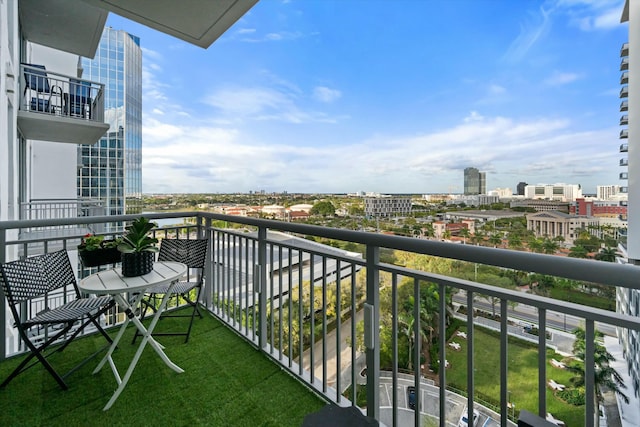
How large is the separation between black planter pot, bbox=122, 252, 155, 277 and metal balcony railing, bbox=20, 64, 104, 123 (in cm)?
639

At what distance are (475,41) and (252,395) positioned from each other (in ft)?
95.1

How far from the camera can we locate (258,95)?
23672 mm

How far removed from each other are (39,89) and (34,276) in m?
6.79

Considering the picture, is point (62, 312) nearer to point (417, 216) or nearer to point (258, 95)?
point (417, 216)

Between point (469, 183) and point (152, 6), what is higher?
point (152, 6)

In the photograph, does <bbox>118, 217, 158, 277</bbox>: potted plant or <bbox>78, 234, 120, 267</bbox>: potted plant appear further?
<bbox>78, 234, 120, 267</bbox>: potted plant

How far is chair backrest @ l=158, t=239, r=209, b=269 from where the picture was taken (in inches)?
122

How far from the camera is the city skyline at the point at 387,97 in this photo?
61.1 feet

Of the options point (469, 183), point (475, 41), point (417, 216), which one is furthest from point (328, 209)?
point (475, 41)

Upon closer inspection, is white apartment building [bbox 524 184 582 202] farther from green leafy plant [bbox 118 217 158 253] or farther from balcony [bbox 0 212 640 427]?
green leafy plant [bbox 118 217 158 253]

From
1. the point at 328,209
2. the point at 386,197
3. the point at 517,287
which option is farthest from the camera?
the point at 386,197

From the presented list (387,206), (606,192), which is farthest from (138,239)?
(606,192)

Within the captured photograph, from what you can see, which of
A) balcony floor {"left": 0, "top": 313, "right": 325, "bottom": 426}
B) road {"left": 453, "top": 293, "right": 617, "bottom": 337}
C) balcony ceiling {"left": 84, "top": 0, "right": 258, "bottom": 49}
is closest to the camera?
road {"left": 453, "top": 293, "right": 617, "bottom": 337}

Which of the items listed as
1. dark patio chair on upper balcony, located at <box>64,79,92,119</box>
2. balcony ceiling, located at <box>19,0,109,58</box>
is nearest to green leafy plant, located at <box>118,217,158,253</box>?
balcony ceiling, located at <box>19,0,109,58</box>
